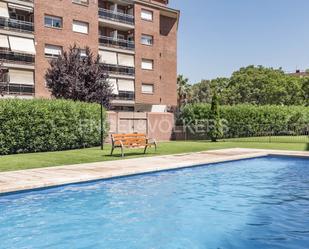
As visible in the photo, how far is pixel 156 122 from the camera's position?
31.8 metres

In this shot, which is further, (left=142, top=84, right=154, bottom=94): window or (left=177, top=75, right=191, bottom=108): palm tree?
(left=177, top=75, right=191, bottom=108): palm tree

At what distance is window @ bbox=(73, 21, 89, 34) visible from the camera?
1572 inches

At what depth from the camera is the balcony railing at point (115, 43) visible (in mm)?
43428

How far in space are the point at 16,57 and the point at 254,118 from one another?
23370mm

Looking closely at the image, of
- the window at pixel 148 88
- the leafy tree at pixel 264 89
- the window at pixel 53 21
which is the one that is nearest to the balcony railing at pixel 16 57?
the window at pixel 53 21

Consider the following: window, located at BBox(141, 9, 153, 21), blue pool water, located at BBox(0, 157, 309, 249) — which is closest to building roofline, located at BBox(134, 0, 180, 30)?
window, located at BBox(141, 9, 153, 21)

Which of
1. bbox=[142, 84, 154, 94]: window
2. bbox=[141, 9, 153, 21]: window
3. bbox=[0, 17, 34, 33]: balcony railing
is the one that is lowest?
bbox=[142, 84, 154, 94]: window

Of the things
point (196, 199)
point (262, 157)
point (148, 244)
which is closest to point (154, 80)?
point (262, 157)

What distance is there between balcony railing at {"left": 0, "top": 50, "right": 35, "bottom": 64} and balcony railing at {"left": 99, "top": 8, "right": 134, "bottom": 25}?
10.6 metres

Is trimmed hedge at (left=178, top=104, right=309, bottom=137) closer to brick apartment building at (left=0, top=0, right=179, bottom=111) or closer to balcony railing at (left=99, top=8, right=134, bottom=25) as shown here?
brick apartment building at (left=0, top=0, right=179, bottom=111)

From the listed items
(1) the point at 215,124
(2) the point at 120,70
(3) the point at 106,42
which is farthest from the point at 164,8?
(1) the point at 215,124

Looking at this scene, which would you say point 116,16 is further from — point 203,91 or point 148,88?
point 203,91

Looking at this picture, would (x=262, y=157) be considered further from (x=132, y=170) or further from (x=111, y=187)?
(x=111, y=187)

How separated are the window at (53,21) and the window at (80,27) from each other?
167 centimetres
